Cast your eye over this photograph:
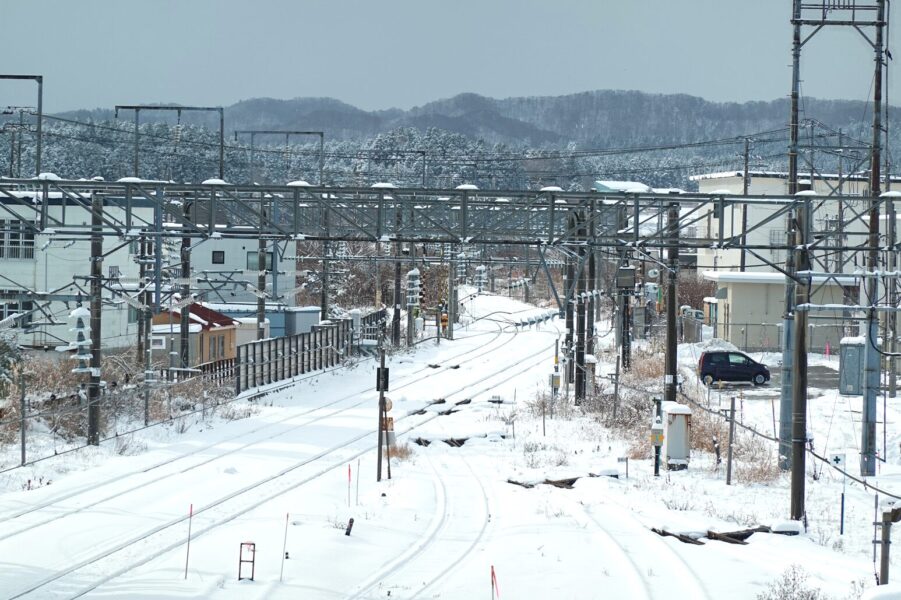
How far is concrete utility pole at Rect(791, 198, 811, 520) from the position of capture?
1570 cm

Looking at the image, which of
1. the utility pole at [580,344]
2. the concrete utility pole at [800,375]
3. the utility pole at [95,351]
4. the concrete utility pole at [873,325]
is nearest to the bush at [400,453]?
the utility pole at [95,351]

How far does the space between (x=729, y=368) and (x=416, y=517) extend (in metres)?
21.4

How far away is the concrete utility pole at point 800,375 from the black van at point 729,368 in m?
19.7

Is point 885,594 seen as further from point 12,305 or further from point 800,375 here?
point 12,305

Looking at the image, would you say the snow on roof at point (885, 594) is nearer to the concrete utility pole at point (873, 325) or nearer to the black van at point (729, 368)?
the concrete utility pole at point (873, 325)

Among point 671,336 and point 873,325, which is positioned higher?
point 873,325

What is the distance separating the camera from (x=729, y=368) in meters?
35.7

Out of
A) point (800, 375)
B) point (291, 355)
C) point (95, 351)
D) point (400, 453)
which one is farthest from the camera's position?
point (291, 355)

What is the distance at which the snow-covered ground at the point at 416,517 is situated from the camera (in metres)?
13.0

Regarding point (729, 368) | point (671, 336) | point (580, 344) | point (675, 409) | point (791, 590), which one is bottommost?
point (791, 590)

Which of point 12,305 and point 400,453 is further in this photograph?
point 12,305

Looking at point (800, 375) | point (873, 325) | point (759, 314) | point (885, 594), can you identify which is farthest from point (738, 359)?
point (885, 594)

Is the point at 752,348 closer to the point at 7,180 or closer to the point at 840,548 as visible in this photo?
the point at 840,548

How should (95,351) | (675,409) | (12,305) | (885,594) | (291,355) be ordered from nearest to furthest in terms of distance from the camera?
(885,594)
(675,409)
(95,351)
(291,355)
(12,305)
